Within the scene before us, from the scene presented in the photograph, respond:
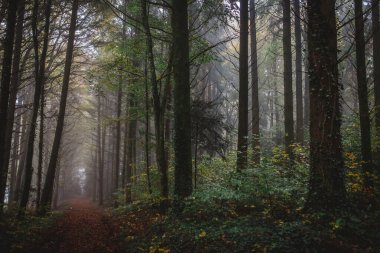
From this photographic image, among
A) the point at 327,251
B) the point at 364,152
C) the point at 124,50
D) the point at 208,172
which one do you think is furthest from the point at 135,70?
the point at 327,251

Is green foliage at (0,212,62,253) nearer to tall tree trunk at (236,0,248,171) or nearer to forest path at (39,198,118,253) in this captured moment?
forest path at (39,198,118,253)

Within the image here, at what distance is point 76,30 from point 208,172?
30.9 feet

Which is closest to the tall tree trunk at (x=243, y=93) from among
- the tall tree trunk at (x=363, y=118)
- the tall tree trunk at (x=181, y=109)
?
the tall tree trunk at (x=181, y=109)

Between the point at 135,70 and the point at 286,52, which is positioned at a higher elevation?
the point at 286,52

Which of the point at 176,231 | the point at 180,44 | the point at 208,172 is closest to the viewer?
the point at 176,231

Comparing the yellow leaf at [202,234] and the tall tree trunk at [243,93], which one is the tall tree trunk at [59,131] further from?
the yellow leaf at [202,234]

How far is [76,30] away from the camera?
16438 millimetres

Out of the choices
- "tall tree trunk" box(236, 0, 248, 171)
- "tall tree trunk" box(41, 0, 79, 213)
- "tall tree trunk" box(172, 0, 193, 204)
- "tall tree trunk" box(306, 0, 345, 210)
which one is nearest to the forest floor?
"tall tree trunk" box(306, 0, 345, 210)

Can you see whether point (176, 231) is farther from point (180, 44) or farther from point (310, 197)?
point (180, 44)

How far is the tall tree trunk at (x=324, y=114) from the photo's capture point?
6.54 m

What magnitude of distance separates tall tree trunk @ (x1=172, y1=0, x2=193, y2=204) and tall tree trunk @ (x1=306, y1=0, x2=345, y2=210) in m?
3.66

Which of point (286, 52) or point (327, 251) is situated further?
point (286, 52)

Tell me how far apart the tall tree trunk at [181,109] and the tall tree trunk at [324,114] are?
12.0 feet

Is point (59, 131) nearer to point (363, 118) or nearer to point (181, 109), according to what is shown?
point (181, 109)
